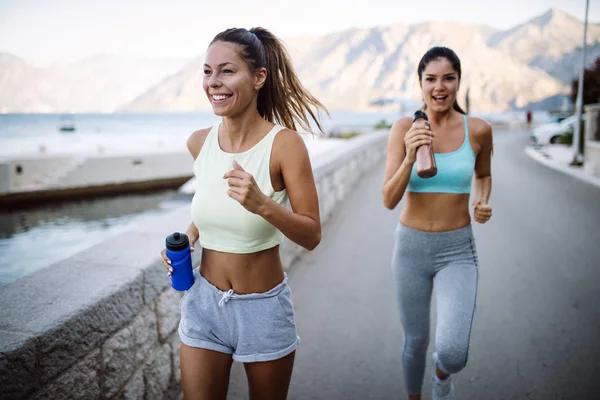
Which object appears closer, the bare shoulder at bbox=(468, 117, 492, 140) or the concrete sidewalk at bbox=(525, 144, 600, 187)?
the bare shoulder at bbox=(468, 117, 492, 140)

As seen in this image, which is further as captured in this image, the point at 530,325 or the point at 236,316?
the point at 530,325

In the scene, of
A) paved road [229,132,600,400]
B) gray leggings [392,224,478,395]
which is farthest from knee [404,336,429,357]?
paved road [229,132,600,400]

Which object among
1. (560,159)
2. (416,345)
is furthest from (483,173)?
(560,159)

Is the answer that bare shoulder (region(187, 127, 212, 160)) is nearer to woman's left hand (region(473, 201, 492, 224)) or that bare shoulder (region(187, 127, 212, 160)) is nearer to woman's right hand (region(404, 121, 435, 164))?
woman's right hand (region(404, 121, 435, 164))

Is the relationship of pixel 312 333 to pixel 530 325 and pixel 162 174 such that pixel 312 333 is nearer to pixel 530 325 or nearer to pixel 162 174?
pixel 530 325

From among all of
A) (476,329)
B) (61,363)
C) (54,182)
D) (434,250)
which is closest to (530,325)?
(476,329)

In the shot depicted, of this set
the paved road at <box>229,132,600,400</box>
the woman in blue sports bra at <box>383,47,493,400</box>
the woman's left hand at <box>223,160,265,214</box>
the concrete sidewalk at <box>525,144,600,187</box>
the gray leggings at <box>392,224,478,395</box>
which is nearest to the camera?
the woman's left hand at <box>223,160,265,214</box>

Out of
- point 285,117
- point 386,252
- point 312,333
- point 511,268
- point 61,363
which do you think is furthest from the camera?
point 386,252

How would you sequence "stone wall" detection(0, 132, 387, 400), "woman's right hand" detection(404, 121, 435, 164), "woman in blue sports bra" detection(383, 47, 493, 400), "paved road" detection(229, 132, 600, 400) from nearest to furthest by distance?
"stone wall" detection(0, 132, 387, 400) → "woman's right hand" detection(404, 121, 435, 164) → "woman in blue sports bra" detection(383, 47, 493, 400) → "paved road" detection(229, 132, 600, 400)

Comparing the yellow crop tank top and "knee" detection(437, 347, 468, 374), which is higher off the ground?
the yellow crop tank top

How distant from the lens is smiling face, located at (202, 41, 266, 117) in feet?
5.92

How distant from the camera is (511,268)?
18.5 ft

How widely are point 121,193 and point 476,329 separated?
28.4 metres

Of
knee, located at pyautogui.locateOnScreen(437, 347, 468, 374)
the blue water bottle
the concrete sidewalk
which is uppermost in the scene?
the blue water bottle
